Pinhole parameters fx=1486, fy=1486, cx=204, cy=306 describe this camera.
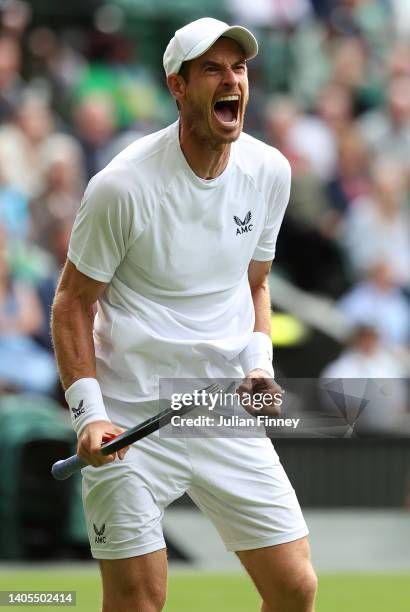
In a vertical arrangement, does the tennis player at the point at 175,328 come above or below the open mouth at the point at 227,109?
below

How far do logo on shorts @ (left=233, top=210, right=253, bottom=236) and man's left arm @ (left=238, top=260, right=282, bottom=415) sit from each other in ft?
0.91

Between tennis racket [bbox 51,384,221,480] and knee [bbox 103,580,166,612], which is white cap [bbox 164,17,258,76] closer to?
tennis racket [bbox 51,384,221,480]

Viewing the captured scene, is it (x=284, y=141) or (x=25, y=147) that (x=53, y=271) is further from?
(x=284, y=141)

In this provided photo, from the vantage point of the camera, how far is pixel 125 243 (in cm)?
476

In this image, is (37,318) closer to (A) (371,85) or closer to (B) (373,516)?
(B) (373,516)

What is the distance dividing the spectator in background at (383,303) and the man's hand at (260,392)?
6.12 m

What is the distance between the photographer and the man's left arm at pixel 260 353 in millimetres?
4840

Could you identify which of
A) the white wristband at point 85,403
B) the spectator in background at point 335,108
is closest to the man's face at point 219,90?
the white wristband at point 85,403

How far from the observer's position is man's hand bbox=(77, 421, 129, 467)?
4605 millimetres

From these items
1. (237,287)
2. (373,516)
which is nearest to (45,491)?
(373,516)

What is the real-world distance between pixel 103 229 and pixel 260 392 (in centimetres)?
74

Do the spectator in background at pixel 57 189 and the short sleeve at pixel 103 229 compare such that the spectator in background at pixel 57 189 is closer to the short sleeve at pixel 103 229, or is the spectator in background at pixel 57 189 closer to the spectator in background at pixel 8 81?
the spectator in background at pixel 8 81

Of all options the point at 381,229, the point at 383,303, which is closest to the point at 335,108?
the point at 381,229

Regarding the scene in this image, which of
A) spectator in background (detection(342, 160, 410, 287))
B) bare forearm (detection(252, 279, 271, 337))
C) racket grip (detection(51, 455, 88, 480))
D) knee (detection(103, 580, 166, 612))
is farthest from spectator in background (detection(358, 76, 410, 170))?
knee (detection(103, 580, 166, 612))
